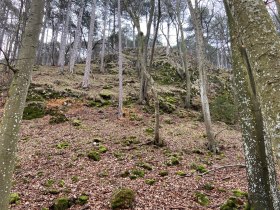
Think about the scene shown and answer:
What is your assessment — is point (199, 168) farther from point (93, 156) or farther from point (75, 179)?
point (75, 179)

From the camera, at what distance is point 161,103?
16062mm

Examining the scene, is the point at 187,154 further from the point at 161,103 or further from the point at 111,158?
the point at 161,103

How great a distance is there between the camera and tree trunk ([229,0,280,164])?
1.48 meters

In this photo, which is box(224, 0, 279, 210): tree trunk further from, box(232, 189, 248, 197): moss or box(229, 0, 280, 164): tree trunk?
box(229, 0, 280, 164): tree trunk

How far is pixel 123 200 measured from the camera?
5262mm

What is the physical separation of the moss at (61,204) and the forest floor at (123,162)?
0.16 meters

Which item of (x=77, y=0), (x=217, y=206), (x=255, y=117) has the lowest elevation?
(x=217, y=206)

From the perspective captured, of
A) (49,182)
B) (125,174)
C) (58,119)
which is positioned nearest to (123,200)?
(125,174)

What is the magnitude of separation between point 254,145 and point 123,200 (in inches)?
119

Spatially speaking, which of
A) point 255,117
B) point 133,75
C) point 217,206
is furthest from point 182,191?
point 133,75

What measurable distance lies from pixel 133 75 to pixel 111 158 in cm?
1577

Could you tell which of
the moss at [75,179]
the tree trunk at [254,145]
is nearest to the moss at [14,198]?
the moss at [75,179]

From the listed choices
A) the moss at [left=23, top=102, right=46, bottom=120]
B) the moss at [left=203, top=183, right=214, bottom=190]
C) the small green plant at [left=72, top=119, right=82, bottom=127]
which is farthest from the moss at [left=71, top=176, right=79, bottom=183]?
the moss at [left=23, top=102, right=46, bottom=120]

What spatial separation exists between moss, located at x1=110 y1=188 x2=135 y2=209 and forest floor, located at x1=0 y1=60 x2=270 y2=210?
0.18m
